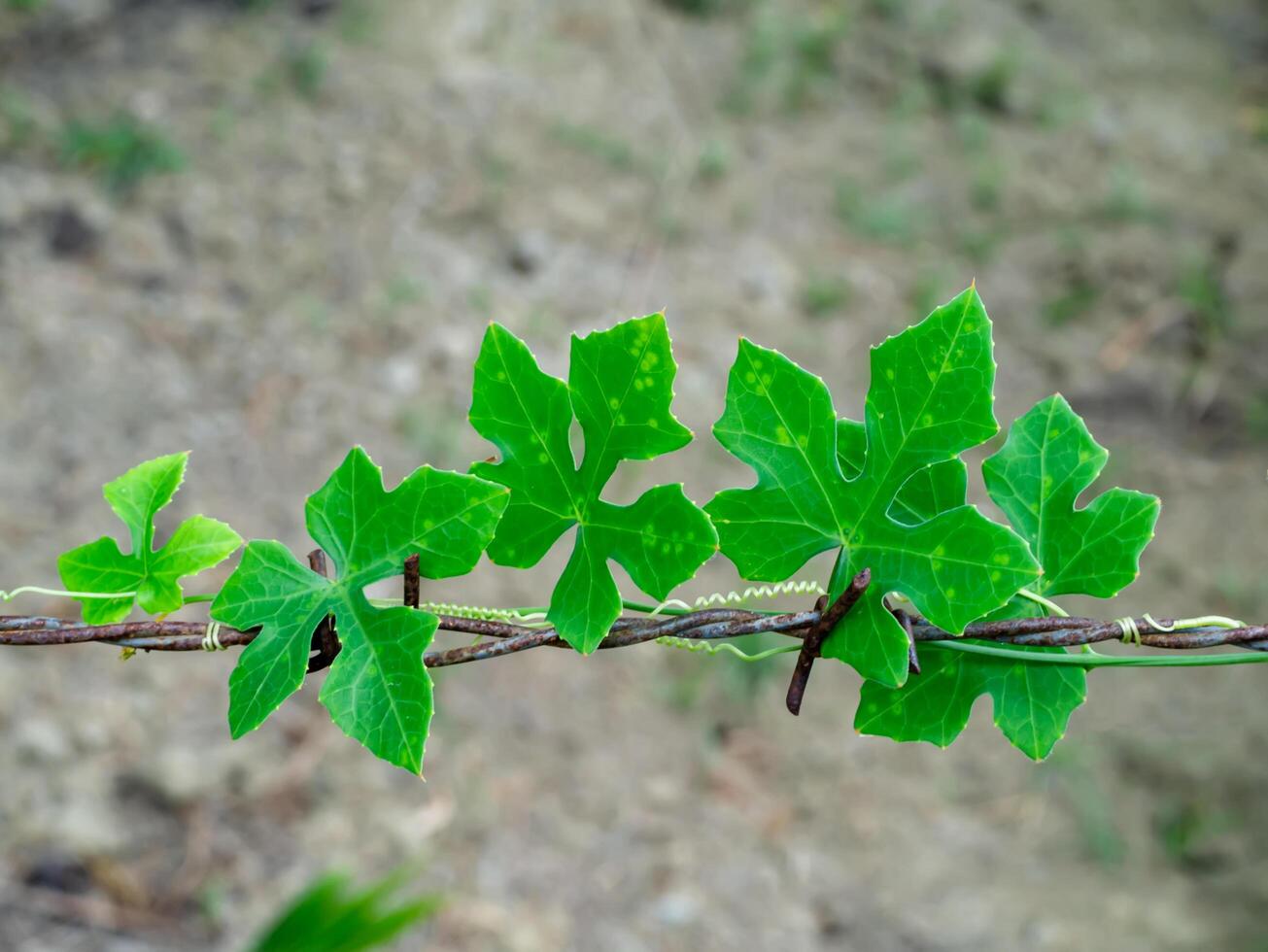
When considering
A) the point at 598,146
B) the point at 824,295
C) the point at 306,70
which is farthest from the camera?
the point at 598,146

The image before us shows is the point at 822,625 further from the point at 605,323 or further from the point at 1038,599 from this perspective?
the point at 605,323

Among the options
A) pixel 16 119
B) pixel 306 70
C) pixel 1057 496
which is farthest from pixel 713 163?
pixel 1057 496

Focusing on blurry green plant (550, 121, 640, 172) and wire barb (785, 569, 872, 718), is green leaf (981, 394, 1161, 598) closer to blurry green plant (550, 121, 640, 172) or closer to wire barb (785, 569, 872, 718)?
wire barb (785, 569, 872, 718)

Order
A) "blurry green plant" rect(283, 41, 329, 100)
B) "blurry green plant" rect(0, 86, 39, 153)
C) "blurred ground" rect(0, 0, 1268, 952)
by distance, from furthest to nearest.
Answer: "blurry green plant" rect(283, 41, 329, 100)
"blurry green plant" rect(0, 86, 39, 153)
"blurred ground" rect(0, 0, 1268, 952)

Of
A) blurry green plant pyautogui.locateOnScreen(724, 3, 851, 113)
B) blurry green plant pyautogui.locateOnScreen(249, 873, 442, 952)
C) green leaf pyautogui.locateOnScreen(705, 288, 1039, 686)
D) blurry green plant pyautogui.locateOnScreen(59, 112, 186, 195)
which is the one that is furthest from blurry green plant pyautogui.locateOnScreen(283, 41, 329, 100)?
green leaf pyautogui.locateOnScreen(705, 288, 1039, 686)

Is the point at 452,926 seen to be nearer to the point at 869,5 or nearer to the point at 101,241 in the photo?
the point at 101,241

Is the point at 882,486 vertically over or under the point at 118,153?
under

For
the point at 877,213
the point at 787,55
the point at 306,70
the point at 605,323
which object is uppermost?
the point at 787,55

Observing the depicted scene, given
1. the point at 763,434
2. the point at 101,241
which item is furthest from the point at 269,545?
the point at 101,241
